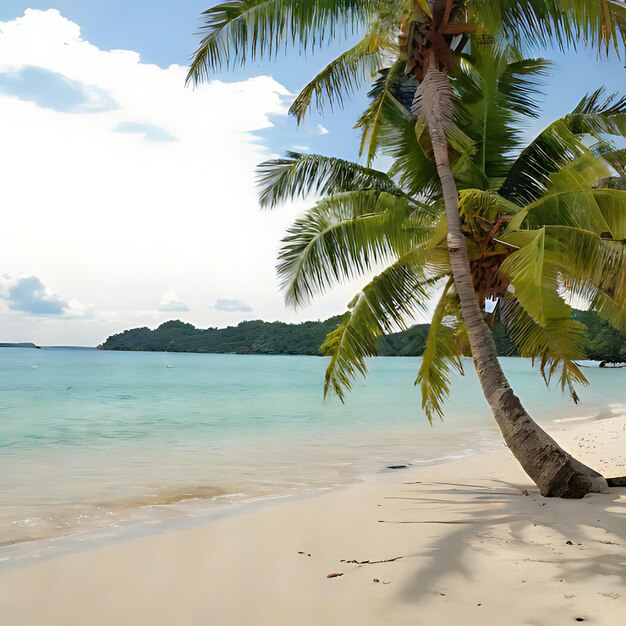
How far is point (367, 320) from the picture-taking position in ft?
28.0

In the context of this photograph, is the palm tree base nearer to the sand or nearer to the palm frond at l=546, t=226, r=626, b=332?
the sand

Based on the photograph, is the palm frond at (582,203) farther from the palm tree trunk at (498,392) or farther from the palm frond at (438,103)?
the palm frond at (438,103)

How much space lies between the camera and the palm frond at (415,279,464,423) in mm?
8758

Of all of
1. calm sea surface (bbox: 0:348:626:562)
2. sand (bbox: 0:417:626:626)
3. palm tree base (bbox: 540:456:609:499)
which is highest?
palm tree base (bbox: 540:456:609:499)

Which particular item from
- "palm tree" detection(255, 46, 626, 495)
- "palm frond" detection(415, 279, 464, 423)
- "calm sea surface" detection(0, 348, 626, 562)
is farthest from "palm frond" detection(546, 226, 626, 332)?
"calm sea surface" detection(0, 348, 626, 562)

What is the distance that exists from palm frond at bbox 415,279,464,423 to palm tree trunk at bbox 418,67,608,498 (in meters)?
1.43

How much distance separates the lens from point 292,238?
8492 millimetres

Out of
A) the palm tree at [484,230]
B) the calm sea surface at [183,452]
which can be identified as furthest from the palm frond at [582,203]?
the calm sea surface at [183,452]

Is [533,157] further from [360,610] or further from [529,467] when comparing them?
[360,610]

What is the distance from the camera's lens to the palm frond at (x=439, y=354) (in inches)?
345

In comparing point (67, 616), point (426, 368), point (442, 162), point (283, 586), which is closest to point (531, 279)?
point (442, 162)

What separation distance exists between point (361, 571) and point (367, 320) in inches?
176

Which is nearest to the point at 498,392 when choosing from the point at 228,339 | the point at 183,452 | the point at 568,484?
the point at 568,484

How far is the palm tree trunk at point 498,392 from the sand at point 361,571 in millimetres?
257
